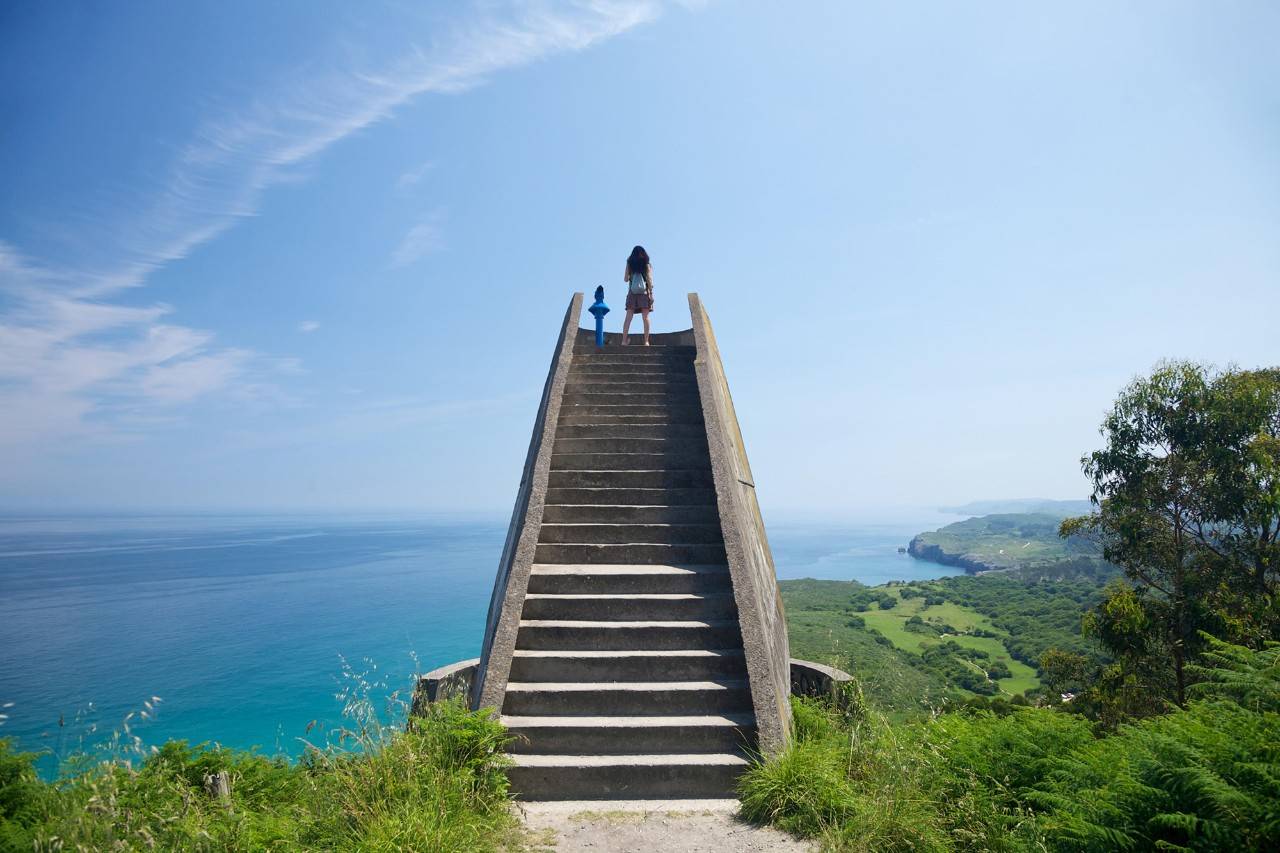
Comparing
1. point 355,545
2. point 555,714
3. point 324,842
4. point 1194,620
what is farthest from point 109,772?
point 355,545

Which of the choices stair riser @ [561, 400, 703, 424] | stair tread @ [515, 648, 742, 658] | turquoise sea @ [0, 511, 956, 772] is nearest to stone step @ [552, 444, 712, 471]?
stair riser @ [561, 400, 703, 424]

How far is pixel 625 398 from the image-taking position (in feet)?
31.5

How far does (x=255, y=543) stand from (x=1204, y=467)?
199223 millimetres

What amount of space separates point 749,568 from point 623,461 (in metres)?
2.53

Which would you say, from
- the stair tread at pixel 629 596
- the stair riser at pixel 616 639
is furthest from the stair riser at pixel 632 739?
the stair tread at pixel 629 596

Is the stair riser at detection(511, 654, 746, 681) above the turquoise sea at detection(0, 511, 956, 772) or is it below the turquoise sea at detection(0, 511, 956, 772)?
above

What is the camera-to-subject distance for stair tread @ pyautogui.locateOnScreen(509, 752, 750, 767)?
15.8ft

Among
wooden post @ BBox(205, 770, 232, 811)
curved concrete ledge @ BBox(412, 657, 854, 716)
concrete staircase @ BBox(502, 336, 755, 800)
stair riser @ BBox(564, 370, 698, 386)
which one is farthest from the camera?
stair riser @ BBox(564, 370, 698, 386)

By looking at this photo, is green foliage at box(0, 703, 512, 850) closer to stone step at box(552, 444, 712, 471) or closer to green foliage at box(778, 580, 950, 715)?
green foliage at box(778, 580, 950, 715)

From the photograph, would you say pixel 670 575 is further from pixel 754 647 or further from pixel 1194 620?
pixel 1194 620

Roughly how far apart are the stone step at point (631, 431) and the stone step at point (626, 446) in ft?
0.62

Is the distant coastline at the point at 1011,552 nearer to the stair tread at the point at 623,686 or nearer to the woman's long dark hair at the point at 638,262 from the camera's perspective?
the woman's long dark hair at the point at 638,262

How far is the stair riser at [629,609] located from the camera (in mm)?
6113

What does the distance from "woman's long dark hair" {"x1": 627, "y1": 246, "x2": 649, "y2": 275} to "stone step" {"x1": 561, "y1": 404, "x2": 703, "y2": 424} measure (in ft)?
11.5
